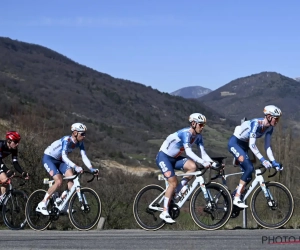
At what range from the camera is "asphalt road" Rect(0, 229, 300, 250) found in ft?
30.7

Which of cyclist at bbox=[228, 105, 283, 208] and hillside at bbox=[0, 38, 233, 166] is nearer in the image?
cyclist at bbox=[228, 105, 283, 208]

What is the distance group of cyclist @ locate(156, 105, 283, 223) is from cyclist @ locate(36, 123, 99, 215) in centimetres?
172

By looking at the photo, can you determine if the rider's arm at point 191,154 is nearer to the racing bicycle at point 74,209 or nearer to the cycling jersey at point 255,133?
the cycling jersey at point 255,133

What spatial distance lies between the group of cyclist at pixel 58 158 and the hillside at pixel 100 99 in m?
72.6

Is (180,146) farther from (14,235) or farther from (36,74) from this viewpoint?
(36,74)

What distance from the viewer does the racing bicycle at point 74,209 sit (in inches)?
508

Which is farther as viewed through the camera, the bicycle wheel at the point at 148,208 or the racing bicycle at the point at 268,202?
the bicycle wheel at the point at 148,208

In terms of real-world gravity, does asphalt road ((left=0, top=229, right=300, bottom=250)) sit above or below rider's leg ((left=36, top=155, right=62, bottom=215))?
below

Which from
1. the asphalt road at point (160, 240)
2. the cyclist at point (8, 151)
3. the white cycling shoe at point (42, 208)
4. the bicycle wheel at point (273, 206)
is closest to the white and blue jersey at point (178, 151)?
the bicycle wheel at point (273, 206)

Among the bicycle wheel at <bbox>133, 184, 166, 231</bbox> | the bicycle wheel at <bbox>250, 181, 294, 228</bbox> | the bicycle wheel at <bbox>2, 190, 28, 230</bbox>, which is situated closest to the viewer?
the bicycle wheel at <bbox>250, 181, 294, 228</bbox>

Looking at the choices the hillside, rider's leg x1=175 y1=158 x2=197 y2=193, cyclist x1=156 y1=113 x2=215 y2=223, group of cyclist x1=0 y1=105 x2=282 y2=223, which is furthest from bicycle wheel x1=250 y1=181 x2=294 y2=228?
the hillside

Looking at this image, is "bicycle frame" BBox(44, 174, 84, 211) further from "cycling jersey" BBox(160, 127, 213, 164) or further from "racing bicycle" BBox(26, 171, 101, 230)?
"cycling jersey" BBox(160, 127, 213, 164)

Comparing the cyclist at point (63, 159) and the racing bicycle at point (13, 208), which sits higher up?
the cyclist at point (63, 159)

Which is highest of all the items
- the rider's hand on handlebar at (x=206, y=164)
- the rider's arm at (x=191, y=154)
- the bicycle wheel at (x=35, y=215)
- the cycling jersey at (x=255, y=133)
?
the cycling jersey at (x=255, y=133)
